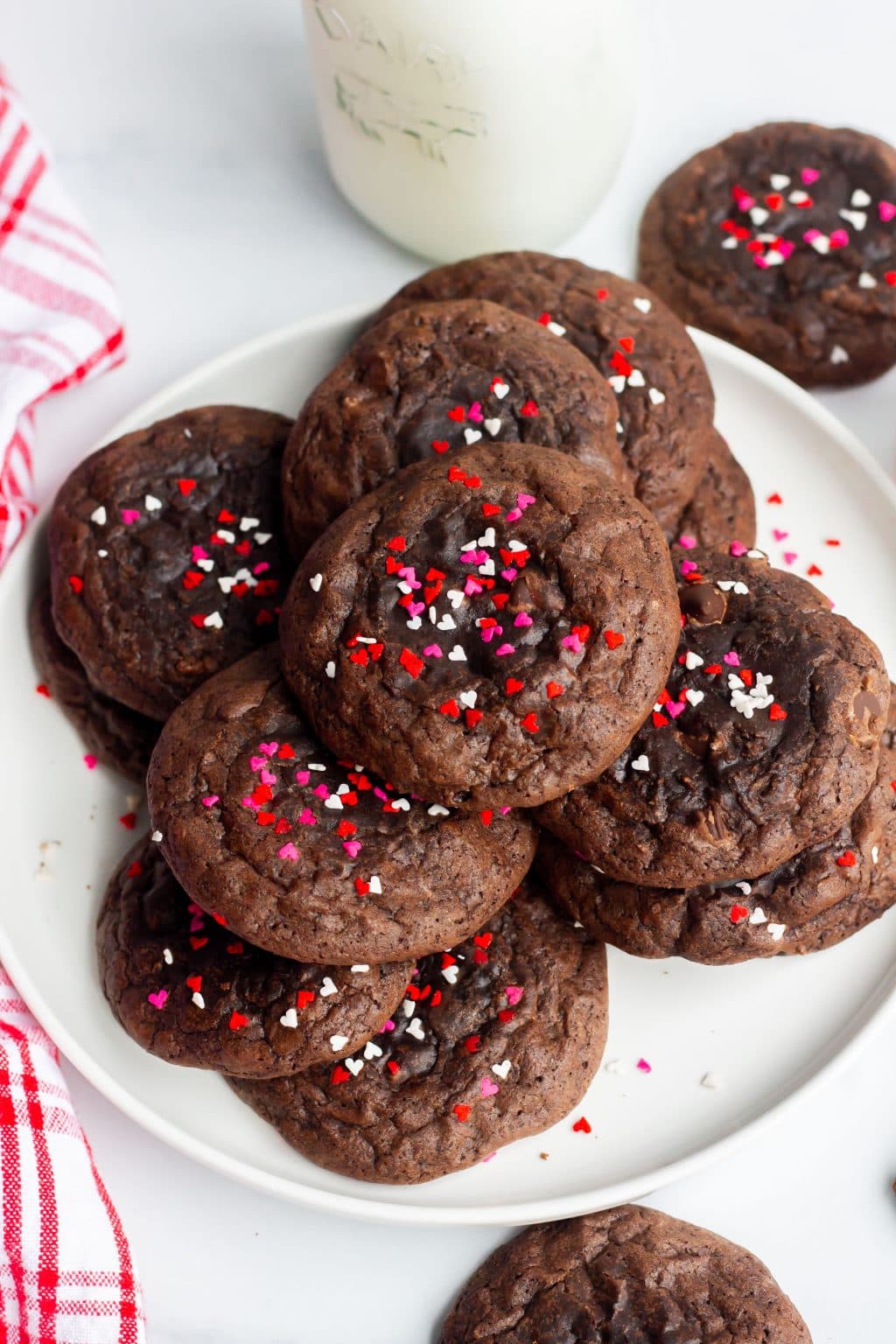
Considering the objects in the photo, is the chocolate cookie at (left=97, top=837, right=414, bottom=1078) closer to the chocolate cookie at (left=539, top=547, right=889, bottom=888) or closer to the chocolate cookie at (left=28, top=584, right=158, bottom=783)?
the chocolate cookie at (left=28, top=584, right=158, bottom=783)

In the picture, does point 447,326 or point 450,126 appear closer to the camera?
point 447,326

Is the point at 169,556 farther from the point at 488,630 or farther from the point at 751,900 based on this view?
the point at 751,900

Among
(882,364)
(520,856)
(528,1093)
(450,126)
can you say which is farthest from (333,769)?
(882,364)

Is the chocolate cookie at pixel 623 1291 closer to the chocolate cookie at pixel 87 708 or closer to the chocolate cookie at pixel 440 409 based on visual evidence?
the chocolate cookie at pixel 87 708

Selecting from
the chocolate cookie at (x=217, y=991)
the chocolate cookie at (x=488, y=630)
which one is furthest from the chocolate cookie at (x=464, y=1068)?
the chocolate cookie at (x=488, y=630)

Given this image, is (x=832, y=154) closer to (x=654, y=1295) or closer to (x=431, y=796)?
(x=431, y=796)

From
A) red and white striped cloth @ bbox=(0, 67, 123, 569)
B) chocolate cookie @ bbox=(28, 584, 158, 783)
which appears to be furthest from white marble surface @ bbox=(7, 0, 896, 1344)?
chocolate cookie @ bbox=(28, 584, 158, 783)
